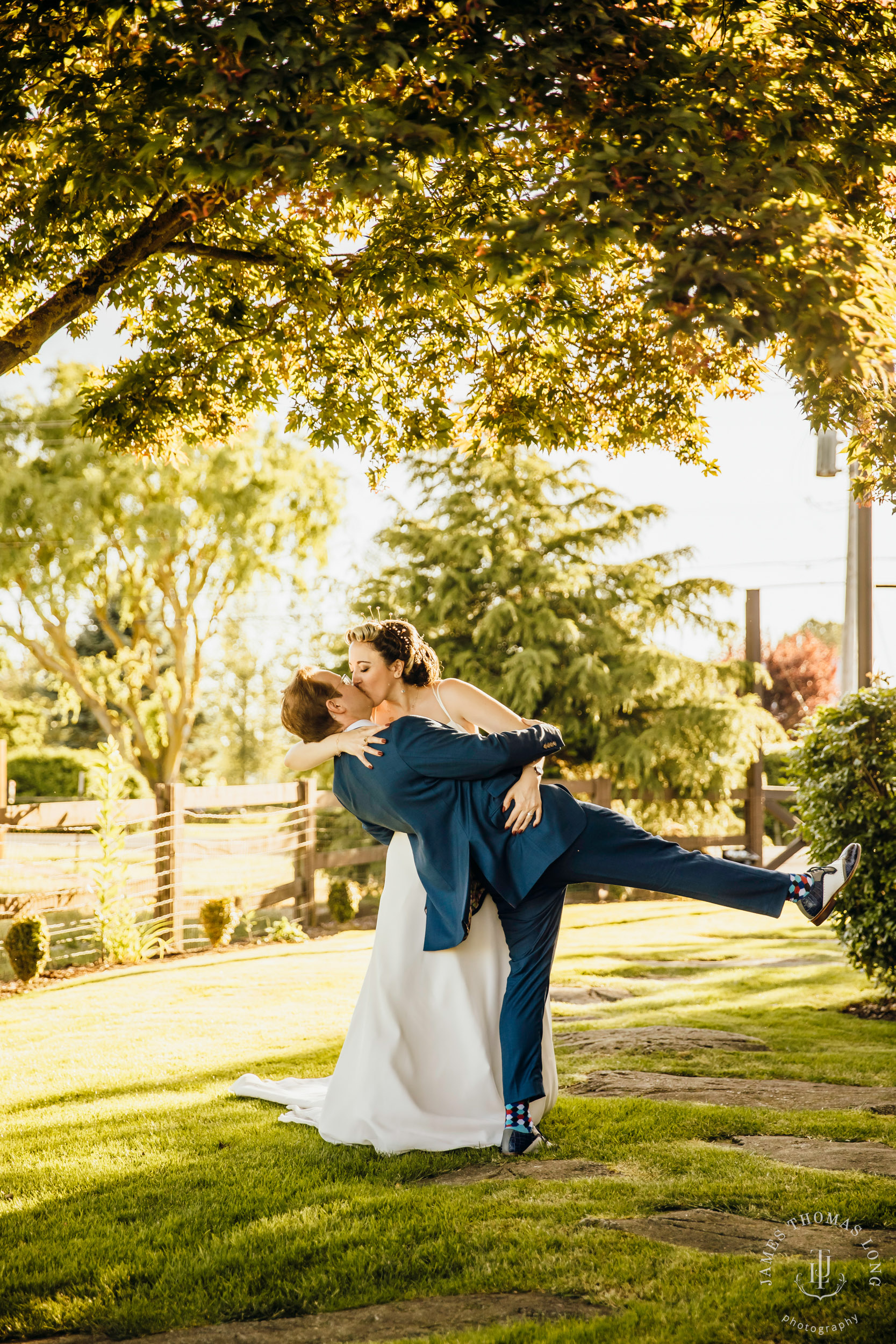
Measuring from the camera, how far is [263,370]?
6.02 m

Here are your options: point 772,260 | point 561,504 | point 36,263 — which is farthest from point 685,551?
point 772,260

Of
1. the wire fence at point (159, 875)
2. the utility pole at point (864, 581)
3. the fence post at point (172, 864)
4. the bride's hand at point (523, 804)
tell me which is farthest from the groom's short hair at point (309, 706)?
the utility pole at point (864, 581)

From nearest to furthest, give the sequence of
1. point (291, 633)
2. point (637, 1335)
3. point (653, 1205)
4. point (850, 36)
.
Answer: point (637, 1335) → point (653, 1205) → point (850, 36) → point (291, 633)

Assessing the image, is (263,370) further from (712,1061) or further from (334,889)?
(334,889)

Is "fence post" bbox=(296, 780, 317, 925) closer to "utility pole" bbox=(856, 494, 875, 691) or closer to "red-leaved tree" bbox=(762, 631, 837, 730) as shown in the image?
"utility pole" bbox=(856, 494, 875, 691)

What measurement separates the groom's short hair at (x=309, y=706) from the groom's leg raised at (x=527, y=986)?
1035mm

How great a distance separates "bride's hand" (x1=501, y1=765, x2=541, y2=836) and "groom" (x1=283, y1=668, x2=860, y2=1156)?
1.4 inches

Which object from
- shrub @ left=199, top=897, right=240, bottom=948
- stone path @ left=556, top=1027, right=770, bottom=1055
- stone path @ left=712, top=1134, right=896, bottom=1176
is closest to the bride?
stone path @ left=712, top=1134, right=896, bottom=1176

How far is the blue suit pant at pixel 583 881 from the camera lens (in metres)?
3.93

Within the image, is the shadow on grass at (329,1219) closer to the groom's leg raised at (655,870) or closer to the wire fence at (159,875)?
the groom's leg raised at (655,870)

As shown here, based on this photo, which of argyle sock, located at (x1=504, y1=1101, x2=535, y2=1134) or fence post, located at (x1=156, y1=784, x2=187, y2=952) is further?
fence post, located at (x1=156, y1=784, x2=187, y2=952)

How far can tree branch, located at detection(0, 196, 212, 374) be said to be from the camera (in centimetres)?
455

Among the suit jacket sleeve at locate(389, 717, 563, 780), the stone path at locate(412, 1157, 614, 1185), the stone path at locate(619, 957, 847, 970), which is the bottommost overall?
the stone path at locate(619, 957, 847, 970)

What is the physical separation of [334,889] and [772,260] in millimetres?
10261
